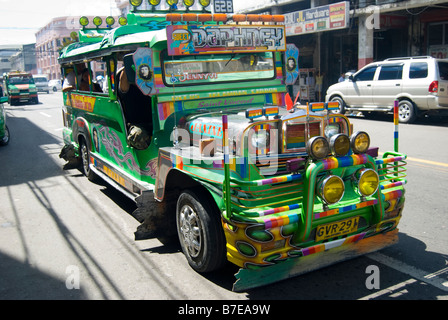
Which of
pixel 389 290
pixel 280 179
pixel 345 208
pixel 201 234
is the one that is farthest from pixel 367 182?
pixel 201 234

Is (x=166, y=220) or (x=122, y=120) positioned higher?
(x=122, y=120)

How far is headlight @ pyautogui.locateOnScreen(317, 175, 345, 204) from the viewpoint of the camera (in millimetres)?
3514

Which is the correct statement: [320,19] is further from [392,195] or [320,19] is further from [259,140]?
[259,140]

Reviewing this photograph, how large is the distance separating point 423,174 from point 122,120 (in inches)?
202

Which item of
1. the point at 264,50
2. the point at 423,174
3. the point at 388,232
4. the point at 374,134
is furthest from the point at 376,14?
the point at 388,232

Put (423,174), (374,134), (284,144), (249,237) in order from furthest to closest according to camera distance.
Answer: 1. (374,134)
2. (423,174)
3. (284,144)
4. (249,237)

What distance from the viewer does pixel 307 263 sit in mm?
3752

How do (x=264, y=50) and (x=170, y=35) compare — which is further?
(x=264, y=50)

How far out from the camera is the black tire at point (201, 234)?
390 centimetres

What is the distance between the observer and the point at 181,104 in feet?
16.9

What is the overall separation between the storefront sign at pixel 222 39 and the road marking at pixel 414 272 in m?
2.73

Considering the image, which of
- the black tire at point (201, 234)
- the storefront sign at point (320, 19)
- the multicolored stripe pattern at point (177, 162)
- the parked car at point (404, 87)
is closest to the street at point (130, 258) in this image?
the black tire at point (201, 234)
